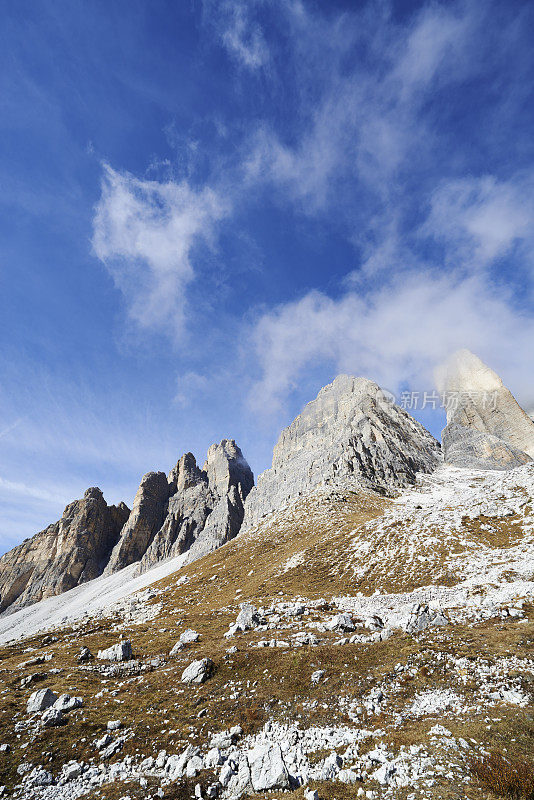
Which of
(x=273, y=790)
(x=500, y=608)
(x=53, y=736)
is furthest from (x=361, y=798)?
(x=500, y=608)

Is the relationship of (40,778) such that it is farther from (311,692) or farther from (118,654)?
(118,654)

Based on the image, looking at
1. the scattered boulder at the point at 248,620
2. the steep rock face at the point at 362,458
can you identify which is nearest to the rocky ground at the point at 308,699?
the scattered boulder at the point at 248,620

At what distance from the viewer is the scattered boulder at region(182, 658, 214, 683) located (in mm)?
22359

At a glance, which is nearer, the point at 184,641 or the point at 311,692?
the point at 311,692

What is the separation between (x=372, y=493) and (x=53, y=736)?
327ft

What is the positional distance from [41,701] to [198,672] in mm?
9482

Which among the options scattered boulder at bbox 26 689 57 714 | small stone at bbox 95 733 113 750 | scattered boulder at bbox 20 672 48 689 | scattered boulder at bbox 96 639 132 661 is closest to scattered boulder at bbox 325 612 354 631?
scattered boulder at bbox 96 639 132 661

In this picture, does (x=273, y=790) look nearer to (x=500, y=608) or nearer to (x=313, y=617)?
(x=500, y=608)

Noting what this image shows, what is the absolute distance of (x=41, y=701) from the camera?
20.1 metres

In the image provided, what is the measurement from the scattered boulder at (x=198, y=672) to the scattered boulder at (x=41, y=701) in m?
8.07

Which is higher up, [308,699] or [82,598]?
[82,598]

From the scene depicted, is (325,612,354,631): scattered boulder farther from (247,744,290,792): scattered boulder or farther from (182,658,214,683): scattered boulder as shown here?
(247,744,290,792): scattered boulder

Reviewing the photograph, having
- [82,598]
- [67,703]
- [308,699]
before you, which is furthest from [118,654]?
[82,598]

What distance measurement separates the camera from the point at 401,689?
1772 centimetres
